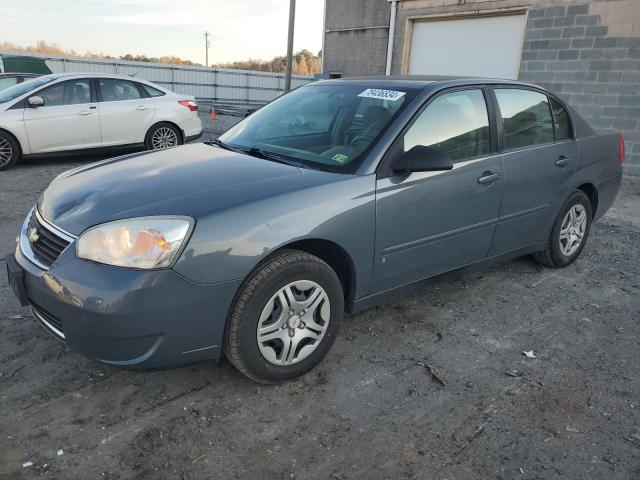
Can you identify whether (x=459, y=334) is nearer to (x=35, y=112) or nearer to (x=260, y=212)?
(x=260, y=212)

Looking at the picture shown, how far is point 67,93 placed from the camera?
825cm

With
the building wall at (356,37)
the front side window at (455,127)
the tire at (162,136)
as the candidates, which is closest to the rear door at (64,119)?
the tire at (162,136)

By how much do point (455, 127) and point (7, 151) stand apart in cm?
715

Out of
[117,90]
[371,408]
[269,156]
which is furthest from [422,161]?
[117,90]

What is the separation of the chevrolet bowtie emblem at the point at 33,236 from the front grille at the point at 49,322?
1.14 feet

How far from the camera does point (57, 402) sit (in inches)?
102

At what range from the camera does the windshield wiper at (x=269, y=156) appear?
10.1 ft

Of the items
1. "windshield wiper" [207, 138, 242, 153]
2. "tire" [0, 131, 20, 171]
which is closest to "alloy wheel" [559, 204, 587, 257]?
"windshield wiper" [207, 138, 242, 153]

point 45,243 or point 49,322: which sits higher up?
point 45,243

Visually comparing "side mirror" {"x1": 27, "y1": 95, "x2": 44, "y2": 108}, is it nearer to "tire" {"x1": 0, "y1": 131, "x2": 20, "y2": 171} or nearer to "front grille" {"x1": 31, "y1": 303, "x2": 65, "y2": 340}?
"tire" {"x1": 0, "y1": 131, "x2": 20, "y2": 171}

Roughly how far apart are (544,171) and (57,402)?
12.0 ft

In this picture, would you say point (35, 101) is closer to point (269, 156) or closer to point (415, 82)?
point (269, 156)

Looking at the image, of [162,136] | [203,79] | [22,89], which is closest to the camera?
[22,89]

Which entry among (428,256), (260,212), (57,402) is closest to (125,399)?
(57,402)
